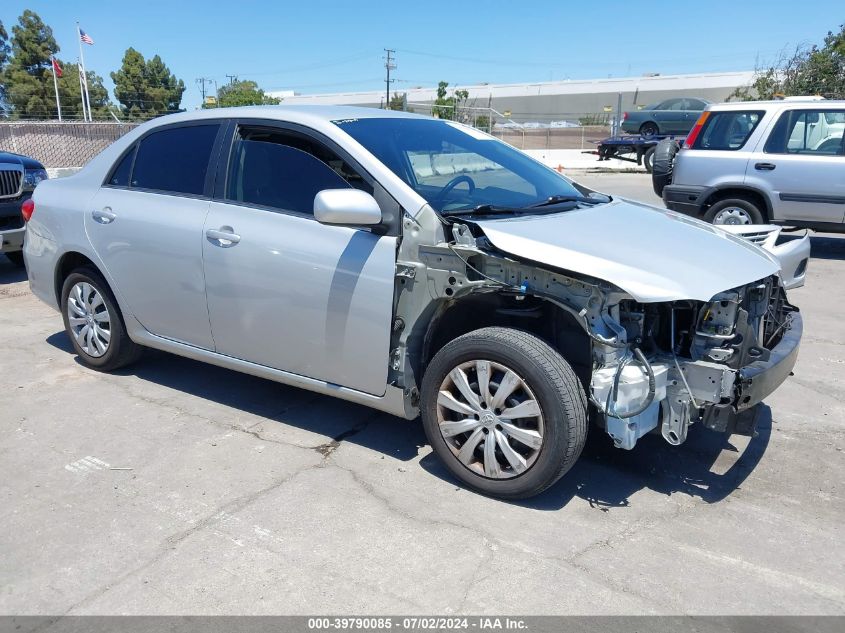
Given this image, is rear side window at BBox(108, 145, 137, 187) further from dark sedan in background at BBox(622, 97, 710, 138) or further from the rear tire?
dark sedan in background at BBox(622, 97, 710, 138)

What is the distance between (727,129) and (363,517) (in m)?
8.10

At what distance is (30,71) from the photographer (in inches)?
2115

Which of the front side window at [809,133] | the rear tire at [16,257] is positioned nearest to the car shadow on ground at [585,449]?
the rear tire at [16,257]

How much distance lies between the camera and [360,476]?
3797 mm

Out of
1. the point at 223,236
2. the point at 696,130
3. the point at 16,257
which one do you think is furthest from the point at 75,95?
the point at 223,236

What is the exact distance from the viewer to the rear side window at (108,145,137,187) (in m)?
4.89

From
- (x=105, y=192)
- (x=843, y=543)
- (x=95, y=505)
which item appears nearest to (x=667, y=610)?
(x=843, y=543)

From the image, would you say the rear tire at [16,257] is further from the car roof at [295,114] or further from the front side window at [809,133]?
the front side window at [809,133]

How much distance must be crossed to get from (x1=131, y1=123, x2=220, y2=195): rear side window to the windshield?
995mm

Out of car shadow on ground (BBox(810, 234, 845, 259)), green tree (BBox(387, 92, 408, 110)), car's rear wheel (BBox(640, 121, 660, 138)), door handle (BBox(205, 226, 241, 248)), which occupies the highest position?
green tree (BBox(387, 92, 408, 110))

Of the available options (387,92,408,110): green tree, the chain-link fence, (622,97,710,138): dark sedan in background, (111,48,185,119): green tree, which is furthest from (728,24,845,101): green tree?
(111,48,185,119): green tree

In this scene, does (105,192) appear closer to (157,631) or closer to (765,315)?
(157,631)

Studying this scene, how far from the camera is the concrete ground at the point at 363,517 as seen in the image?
2.84 metres

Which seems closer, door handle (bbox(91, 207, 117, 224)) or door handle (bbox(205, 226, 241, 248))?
door handle (bbox(205, 226, 241, 248))
